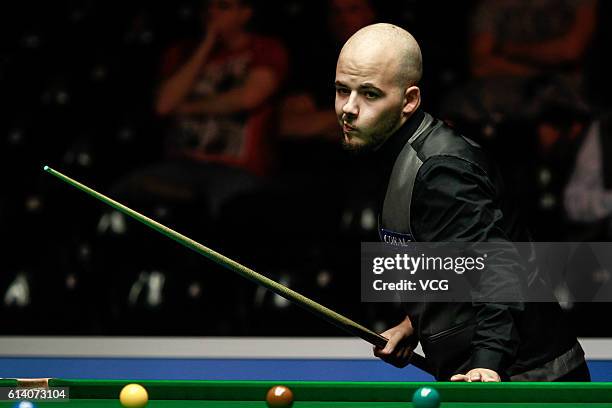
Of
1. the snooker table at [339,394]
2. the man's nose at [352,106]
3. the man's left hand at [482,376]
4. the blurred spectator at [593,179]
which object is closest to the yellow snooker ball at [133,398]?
the snooker table at [339,394]

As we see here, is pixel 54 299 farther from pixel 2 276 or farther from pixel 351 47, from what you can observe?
pixel 351 47

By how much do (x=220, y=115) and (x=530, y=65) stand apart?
1366 millimetres

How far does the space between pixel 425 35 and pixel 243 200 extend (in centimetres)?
107

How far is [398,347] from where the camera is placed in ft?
8.78

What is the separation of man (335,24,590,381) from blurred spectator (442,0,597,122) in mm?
2184

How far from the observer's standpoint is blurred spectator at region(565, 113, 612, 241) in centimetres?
457

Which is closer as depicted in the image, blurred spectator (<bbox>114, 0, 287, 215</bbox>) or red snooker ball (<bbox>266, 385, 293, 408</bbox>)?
red snooker ball (<bbox>266, 385, 293, 408</bbox>)

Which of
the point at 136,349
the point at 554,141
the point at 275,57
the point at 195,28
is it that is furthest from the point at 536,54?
the point at 136,349

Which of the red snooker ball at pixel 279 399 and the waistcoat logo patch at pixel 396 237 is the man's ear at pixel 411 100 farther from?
the red snooker ball at pixel 279 399

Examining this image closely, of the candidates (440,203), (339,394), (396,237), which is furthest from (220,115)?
(339,394)

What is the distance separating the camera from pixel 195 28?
192 inches

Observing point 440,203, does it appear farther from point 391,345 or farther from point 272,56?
point 272,56

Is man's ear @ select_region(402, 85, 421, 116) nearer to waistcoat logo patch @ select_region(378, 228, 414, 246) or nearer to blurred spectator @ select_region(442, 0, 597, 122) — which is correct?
waistcoat logo patch @ select_region(378, 228, 414, 246)

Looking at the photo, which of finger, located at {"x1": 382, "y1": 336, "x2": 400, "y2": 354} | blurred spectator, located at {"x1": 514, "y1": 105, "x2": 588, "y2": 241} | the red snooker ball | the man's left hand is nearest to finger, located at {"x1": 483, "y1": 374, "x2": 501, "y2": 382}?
the man's left hand
